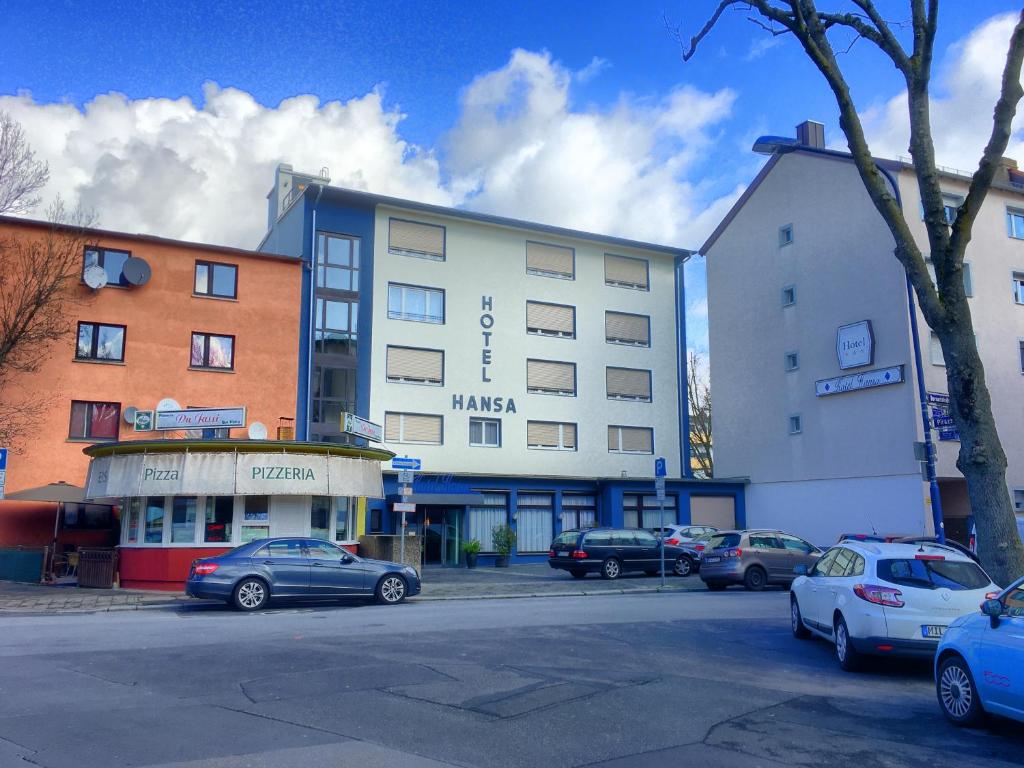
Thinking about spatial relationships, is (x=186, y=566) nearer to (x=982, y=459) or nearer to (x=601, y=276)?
(x=982, y=459)

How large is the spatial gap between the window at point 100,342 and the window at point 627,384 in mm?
20173

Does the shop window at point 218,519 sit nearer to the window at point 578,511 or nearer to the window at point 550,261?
the window at point 578,511

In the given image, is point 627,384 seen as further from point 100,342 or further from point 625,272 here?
point 100,342

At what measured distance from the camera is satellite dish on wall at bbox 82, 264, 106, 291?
96.6ft

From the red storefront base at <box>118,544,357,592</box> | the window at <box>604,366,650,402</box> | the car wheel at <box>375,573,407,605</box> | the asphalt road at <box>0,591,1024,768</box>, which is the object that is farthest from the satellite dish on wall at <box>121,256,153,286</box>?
the window at <box>604,366,650,402</box>

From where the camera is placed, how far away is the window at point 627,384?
134ft

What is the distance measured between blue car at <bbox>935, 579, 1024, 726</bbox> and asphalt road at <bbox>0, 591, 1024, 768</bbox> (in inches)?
11.0

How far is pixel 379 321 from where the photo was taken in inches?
1405

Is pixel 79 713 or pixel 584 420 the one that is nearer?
pixel 79 713

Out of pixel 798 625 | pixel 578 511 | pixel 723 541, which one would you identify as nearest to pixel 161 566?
pixel 723 541

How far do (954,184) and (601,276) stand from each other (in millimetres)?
14792

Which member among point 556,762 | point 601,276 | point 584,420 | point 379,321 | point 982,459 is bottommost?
point 556,762

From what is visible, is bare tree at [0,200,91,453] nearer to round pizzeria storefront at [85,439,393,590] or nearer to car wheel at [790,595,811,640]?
round pizzeria storefront at [85,439,393,590]

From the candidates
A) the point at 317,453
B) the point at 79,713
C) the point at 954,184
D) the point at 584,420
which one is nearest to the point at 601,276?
the point at 584,420
